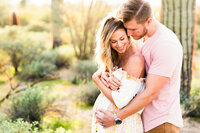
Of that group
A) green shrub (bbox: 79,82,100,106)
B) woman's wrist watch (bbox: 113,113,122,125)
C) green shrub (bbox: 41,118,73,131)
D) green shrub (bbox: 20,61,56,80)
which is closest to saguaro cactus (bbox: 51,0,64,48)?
green shrub (bbox: 20,61,56,80)

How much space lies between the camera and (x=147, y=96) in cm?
190

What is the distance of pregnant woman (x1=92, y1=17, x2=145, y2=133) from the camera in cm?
202

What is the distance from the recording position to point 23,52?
7.50 metres

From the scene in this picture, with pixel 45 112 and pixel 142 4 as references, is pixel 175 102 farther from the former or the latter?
pixel 45 112

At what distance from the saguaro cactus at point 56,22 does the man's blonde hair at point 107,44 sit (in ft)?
24.5

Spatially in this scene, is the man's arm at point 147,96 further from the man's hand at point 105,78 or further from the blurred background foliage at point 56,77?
the blurred background foliage at point 56,77

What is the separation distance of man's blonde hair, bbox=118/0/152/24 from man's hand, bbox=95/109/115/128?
0.91 m

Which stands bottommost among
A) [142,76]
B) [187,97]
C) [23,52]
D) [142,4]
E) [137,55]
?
[187,97]

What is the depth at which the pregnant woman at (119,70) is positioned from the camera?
2020 mm

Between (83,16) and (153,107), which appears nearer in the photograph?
(153,107)

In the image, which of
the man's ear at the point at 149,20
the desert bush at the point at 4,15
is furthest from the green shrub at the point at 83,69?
the desert bush at the point at 4,15

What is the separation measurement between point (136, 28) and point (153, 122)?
88 cm

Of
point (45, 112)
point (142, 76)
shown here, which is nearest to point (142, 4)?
point (142, 76)

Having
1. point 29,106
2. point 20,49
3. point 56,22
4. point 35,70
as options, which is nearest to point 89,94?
point 29,106
